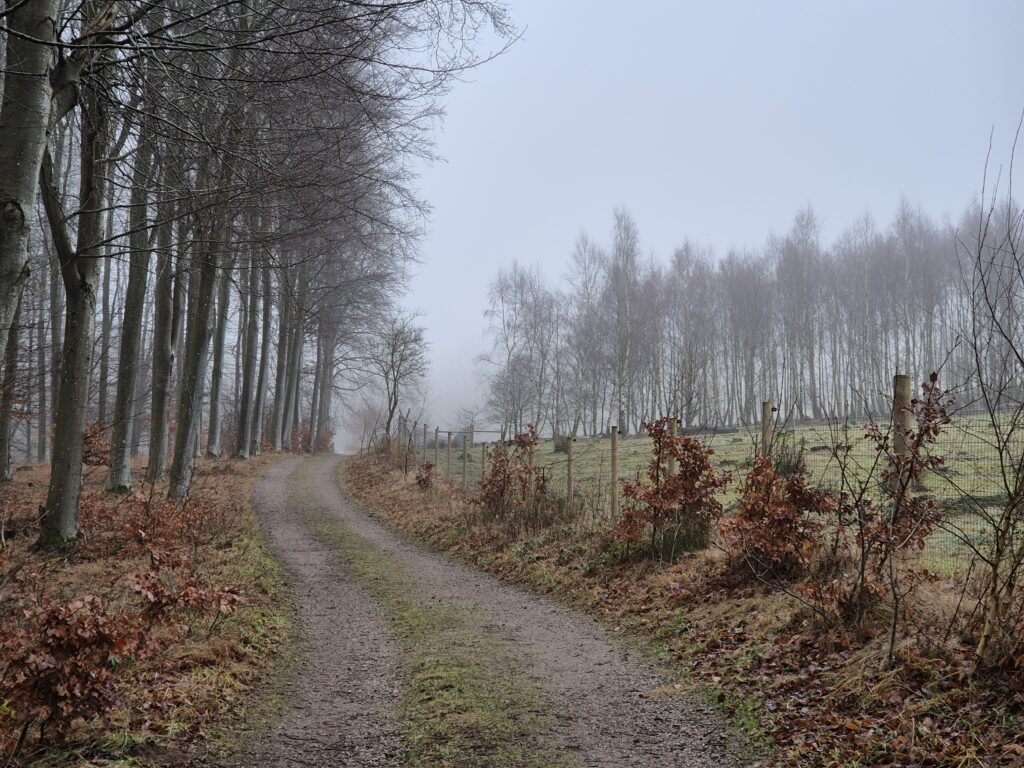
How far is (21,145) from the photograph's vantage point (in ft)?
14.7

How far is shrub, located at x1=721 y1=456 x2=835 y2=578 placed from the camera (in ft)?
21.4

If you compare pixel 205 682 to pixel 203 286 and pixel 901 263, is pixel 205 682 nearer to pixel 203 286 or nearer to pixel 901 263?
pixel 203 286

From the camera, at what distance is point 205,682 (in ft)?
15.9

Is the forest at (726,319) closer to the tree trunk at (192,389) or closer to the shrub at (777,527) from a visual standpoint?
→ the tree trunk at (192,389)

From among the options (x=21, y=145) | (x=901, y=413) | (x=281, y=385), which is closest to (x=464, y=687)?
(x=901, y=413)

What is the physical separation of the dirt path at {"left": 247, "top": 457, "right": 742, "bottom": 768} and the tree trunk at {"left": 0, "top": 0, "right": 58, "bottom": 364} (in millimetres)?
3145

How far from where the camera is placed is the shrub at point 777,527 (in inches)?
257

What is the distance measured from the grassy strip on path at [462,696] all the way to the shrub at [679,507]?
230 cm

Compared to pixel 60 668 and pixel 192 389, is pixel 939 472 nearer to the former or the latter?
pixel 60 668

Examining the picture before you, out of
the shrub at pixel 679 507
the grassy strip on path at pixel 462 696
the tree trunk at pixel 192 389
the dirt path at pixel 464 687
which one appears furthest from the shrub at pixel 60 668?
the tree trunk at pixel 192 389

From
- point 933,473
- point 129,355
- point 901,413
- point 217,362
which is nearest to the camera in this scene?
point 901,413

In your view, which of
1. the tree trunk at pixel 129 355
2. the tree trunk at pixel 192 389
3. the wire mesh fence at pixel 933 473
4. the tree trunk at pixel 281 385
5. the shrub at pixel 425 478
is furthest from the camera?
the tree trunk at pixel 281 385

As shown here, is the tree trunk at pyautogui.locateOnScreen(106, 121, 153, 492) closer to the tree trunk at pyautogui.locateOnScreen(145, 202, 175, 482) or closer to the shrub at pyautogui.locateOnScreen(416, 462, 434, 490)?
the tree trunk at pyautogui.locateOnScreen(145, 202, 175, 482)

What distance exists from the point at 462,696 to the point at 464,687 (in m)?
0.17
